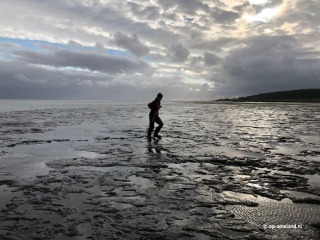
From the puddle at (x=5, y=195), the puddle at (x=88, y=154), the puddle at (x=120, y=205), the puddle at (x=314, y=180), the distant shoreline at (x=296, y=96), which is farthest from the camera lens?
the distant shoreline at (x=296, y=96)

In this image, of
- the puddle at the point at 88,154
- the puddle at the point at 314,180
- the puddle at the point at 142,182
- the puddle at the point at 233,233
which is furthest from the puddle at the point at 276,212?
the puddle at the point at 88,154

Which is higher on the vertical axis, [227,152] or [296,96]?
[296,96]

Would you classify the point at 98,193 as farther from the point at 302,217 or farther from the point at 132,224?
the point at 302,217

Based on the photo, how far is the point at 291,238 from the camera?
5133 millimetres

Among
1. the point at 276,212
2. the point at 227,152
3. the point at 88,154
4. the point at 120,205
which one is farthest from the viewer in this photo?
the point at 227,152

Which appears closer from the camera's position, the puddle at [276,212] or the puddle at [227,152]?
the puddle at [276,212]

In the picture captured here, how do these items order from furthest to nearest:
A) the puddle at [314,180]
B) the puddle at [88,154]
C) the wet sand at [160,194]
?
the puddle at [88,154], the puddle at [314,180], the wet sand at [160,194]

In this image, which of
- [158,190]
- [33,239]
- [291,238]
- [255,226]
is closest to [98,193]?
[158,190]

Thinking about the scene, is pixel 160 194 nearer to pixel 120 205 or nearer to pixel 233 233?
pixel 120 205

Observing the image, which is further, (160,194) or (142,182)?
(142,182)

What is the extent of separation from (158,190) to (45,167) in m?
4.64

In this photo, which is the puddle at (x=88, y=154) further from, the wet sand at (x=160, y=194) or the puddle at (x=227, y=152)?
the puddle at (x=227, y=152)

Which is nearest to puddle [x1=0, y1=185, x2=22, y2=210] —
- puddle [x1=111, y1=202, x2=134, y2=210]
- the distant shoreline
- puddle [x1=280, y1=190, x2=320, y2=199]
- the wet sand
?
the wet sand

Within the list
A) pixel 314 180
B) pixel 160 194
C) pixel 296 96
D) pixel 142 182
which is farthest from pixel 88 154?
pixel 296 96
